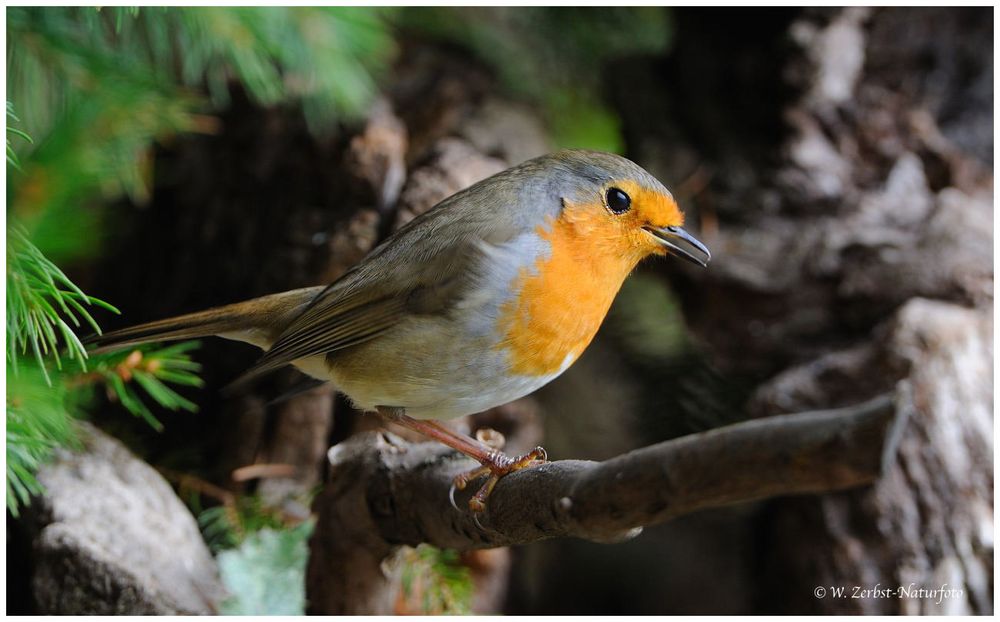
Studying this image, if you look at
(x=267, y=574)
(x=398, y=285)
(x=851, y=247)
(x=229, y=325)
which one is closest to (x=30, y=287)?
(x=229, y=325)

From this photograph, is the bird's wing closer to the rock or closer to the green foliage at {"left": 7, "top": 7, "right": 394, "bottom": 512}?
the green foliage at {"left": 7, "top": 7, "right": 394, "bottom": 512}

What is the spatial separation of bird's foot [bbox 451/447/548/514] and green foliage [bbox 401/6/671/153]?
69.4 inches

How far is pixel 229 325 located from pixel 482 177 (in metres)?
0.83

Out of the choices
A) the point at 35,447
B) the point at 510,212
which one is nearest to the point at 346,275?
the point at 510,212

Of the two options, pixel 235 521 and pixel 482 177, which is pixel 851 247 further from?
pixel 235 521

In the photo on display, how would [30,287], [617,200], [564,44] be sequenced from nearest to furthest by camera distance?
[30,287]
[617,200]
[564,44]

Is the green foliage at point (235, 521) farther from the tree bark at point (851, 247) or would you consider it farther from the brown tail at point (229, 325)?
the tree bark at point (851, 247)

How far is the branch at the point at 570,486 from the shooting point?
771 millimetres

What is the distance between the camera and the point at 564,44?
10.3ft

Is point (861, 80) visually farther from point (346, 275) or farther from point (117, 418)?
point (117, 418)

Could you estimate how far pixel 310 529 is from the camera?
6.30ft

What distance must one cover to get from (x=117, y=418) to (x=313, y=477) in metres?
0.52

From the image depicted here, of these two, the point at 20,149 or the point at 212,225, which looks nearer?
the point at 20,149

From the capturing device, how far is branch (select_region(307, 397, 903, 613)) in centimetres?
77
